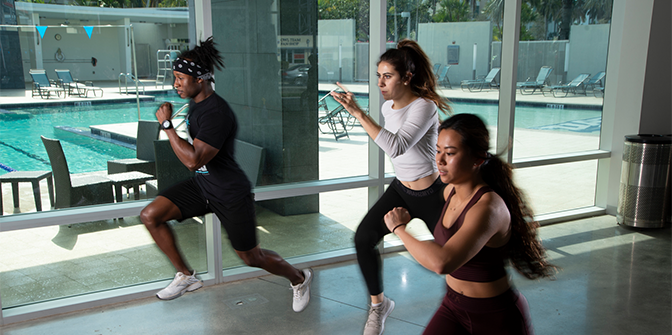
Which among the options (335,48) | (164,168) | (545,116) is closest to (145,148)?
(164,168)

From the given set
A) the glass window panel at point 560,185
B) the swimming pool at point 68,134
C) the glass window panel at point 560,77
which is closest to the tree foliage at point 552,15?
the glass window panel at point 560,77

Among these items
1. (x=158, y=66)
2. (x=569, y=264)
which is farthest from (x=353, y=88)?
(x=569, y=264)

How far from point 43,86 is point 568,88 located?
17.9 feet

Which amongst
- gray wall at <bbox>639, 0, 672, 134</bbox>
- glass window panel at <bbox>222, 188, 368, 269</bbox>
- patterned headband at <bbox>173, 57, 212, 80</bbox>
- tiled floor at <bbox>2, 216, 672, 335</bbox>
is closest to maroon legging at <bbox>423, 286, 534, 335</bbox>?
tiled floor at <bbox>2, 216, 672, 335</bbox>

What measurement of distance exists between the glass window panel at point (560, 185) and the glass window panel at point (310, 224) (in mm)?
2310

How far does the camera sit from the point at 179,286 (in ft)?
11.0

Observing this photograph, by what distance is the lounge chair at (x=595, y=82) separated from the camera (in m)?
6.36

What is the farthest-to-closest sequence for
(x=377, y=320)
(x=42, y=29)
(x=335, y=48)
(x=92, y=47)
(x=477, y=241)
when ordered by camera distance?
(x=335, y=48), (x=92, y=47), (x=42, y=29), (x=377, y=320), (x=477, y=241)

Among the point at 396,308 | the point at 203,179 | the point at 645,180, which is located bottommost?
the point at 396,308

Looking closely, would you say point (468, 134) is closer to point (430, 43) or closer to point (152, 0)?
point (152, 0)

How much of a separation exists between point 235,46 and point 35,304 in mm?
2477

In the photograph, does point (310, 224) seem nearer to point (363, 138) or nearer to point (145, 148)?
point (363, 138)

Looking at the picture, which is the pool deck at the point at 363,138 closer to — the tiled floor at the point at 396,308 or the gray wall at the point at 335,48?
the gray wall at the point at 335,48

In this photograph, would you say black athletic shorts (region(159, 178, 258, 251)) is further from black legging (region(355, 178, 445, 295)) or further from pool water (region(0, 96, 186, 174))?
pool water (region(0, 96, 186, 174))
